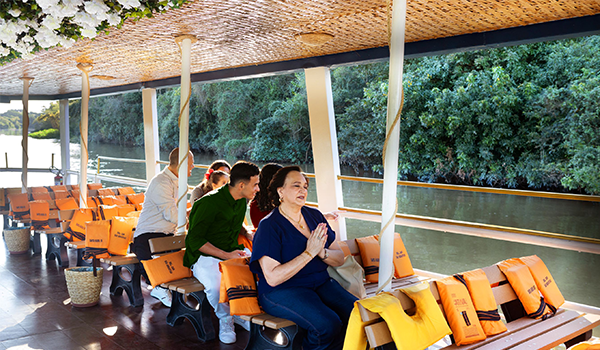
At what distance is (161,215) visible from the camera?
4105 millimetres

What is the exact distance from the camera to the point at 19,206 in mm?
6254

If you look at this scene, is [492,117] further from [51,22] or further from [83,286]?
[51,22]

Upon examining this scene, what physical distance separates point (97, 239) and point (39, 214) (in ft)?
5.70

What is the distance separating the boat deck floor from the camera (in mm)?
3381

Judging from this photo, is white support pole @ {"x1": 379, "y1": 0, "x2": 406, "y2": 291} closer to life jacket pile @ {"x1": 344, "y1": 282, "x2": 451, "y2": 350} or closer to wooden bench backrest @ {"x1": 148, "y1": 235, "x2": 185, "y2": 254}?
life jacket pile @ {"x1": 344, "y1": 282, "x2": 451, "y2": 350}

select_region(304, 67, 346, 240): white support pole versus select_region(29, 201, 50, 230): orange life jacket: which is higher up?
select_region(304, 67, 346, 240): white support pole

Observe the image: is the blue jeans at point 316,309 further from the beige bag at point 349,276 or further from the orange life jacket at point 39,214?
the orange life jacket at point 39,214

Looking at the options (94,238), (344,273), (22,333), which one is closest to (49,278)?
(94,238)

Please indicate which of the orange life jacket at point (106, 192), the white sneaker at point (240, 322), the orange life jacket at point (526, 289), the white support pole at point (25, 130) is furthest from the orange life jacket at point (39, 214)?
the orange life jacket at point (526, 289)

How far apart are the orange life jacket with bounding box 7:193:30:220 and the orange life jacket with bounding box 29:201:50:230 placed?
2.45 ft

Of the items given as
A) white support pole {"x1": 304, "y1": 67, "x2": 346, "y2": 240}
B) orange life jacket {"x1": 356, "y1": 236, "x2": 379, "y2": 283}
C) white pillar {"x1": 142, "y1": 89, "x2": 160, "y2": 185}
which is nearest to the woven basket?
orange life jacket {"x1": 356, "y1": 236, "x2": 379, "y2": 283}

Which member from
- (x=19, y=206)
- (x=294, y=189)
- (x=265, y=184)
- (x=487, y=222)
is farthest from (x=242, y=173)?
(x=487, y=222)

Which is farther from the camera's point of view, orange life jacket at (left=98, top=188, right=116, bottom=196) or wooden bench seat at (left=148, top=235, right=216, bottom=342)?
orange life jacket at (left=98, top=188, right=116, bottom=196)

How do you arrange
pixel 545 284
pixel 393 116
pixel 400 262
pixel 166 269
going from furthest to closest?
pixel 400 262, pixel 166 269, pixel 545 284, pixel 393 116
